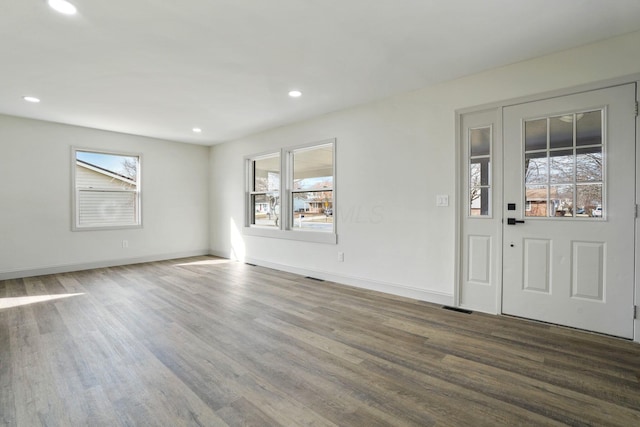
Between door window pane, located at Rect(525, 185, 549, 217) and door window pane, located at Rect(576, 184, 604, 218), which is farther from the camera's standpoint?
door window pane, located at Rect(525, 185, 549, 217)

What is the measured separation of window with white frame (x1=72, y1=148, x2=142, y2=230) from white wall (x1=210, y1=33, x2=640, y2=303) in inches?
137

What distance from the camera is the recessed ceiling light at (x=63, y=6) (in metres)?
2.10

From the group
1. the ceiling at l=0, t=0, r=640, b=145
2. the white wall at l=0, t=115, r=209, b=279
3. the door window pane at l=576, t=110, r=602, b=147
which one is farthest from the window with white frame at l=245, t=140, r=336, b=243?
the door window pane at l=576, t=110, r=602, b=147

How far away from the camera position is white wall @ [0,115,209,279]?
4754 mm

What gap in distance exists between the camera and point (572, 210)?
2830mm

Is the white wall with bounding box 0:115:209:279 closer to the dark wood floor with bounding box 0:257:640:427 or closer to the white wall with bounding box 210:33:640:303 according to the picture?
the dark wood floor with bounding box 0:257:640:427

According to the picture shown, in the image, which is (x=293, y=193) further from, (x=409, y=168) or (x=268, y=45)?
(x=268, y=45)

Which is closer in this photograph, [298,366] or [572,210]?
[298,366]

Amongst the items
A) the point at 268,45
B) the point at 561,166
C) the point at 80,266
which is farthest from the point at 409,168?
the point at 80,266

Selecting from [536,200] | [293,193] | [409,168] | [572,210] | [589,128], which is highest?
[589,128]

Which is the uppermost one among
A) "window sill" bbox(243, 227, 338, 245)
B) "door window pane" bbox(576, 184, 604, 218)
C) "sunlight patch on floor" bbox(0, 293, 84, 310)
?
"door window pane" bbox(576, 184, 604, 218)

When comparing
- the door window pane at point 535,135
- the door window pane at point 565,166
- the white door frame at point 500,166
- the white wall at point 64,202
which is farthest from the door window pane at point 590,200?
the white wall at point 64,202

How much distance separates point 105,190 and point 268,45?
15.8 feet

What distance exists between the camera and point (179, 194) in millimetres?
6652
